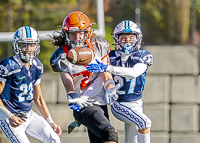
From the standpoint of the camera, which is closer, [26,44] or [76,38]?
[76,38]

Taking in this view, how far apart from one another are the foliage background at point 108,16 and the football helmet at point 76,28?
2.09 metres

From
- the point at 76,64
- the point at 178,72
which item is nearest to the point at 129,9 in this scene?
the point at 178,72

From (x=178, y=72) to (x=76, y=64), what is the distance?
2844 millimetres

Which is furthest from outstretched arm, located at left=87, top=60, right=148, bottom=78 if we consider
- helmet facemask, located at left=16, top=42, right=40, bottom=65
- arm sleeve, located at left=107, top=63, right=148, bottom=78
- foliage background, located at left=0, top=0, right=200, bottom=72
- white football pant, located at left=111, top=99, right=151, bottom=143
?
foliage background, located at left=0, top=0, right=200, bottom=72

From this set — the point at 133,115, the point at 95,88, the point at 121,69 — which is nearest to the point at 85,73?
the point at 95,88

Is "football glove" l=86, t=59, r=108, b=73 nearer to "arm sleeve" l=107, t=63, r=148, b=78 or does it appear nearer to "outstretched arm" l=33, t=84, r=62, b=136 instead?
"arm sleeve" l=107, t=63, r=148, b=78

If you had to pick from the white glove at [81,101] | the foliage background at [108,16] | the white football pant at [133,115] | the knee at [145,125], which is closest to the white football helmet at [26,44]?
the white glove at [81,101]

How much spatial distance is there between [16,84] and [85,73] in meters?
0.73

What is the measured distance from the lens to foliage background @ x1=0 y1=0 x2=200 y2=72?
7.91 metres

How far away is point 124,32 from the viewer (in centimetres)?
531

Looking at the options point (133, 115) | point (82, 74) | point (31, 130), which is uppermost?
point (82, 74)

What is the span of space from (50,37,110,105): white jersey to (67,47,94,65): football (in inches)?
8.9

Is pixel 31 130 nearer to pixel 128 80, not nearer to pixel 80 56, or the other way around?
pixel 80 56

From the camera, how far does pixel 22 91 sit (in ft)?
17.0
